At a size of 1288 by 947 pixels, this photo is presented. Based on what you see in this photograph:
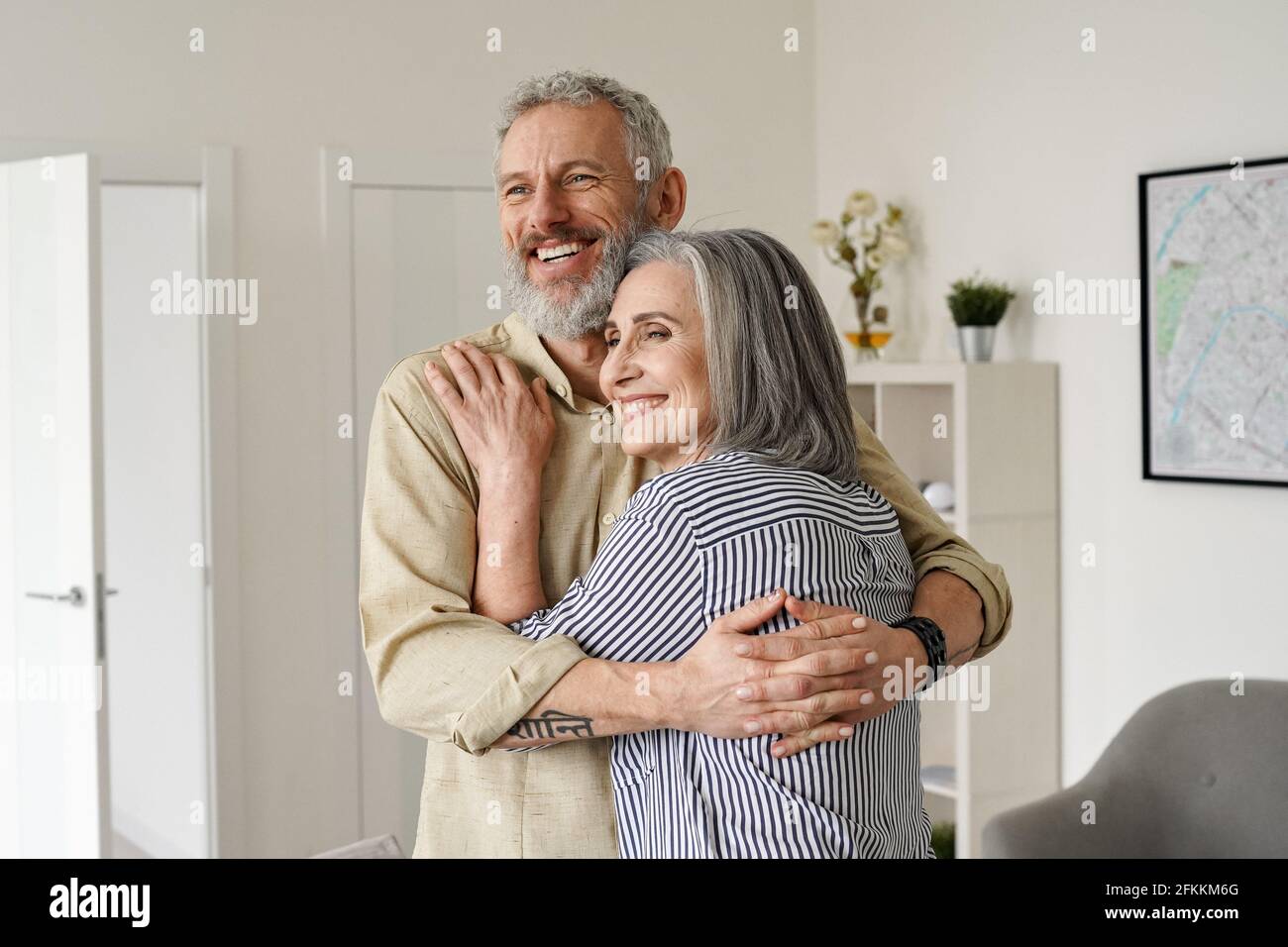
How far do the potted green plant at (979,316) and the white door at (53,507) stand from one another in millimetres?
1915

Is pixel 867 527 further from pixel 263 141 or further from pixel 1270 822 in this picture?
pixel 263 141

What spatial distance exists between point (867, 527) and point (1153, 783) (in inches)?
61.7

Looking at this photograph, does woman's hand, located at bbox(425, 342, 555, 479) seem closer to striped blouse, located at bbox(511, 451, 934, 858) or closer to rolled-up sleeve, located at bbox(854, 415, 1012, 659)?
striped blouse, located at bbox(511, 451, 934, 858)

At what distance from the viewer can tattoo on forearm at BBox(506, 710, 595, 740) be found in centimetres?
108

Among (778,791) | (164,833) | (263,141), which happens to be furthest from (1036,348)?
(164,833)

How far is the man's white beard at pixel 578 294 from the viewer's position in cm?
135

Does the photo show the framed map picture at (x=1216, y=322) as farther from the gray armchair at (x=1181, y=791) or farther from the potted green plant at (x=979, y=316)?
the gray armchair at (x=1181, y=791)

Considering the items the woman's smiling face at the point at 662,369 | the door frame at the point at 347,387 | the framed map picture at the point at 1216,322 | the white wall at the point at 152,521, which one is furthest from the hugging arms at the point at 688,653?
the white wall at the point at 152,521

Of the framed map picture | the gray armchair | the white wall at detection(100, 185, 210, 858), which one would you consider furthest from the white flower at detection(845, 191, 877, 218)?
the white wall at detection(100, 185, 210, 858)

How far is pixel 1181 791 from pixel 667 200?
5.13ft

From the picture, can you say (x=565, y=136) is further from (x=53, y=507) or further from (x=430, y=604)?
(x=53, y=507)

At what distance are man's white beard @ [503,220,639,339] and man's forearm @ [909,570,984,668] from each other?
1.42 ft
